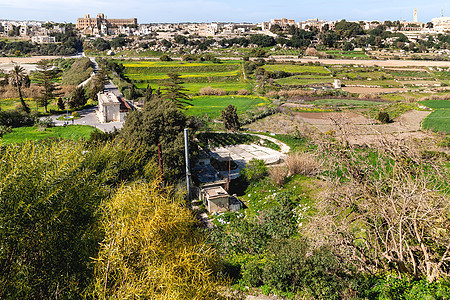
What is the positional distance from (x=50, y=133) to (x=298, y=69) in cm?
4752

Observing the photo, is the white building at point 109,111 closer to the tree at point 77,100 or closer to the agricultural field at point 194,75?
the tree at point 77,100

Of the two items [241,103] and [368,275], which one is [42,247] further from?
[241,103]

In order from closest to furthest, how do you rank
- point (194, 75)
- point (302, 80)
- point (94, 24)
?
point (302, 80)
point (194, 75)
point (94, 24)

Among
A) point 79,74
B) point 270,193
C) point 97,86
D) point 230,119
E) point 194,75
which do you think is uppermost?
point 79,74

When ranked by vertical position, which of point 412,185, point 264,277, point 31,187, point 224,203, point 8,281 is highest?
point 31,187

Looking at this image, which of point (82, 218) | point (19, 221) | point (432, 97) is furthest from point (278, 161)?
point (432, 97)

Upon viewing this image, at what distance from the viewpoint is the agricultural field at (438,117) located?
31241 millimetres

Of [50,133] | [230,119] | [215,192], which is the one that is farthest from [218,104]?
[215,192]

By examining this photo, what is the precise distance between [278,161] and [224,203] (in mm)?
6814

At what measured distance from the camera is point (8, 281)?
206 inches

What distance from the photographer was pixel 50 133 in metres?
26.1

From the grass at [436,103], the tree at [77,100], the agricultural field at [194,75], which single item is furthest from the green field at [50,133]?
the grass at [436,103]

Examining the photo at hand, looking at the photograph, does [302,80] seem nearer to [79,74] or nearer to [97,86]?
[97,86]

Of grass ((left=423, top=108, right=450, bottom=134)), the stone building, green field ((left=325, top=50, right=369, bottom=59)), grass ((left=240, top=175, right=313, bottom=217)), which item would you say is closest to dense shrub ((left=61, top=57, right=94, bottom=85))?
grass ((left=240, top=175, right=313, bottom=217))
